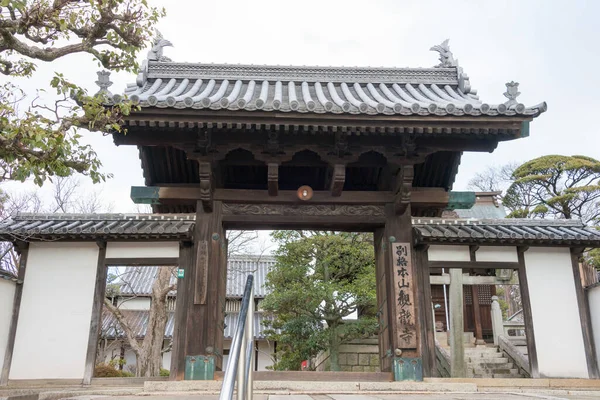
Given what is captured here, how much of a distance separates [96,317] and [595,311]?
25.2ft

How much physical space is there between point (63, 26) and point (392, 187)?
16.7 ft

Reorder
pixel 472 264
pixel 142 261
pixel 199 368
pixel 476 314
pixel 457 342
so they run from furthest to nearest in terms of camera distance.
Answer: pixel 476 314 → pixel 457 342 → pixel 472 264 → pixel 142 261 → pixel 199 368

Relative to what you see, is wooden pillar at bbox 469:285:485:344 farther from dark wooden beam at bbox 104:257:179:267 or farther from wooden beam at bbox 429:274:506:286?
dark wooden beam at bbox 104:257:179:267

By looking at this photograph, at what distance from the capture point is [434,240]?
24.1 feet

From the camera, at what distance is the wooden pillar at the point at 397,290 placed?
6.97 m

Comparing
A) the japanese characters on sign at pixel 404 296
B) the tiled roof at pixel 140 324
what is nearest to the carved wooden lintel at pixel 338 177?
the japanese characters on sign at pixel 404 296

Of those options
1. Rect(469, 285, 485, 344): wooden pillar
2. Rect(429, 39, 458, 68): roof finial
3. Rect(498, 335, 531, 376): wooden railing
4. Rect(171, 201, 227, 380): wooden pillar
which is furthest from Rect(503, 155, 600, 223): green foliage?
Rect(171, 201, 227, 380): wooden pillar

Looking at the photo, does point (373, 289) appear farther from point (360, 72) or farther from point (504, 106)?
point (504, 106)

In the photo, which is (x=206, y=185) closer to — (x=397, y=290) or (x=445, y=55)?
(x=397, y=290)

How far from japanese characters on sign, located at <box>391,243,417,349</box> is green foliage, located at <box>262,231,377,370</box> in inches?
264

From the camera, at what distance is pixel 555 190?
85.8 feet

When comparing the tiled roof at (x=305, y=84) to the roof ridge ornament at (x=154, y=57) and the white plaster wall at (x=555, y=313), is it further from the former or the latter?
the white plaster wall at (x=555, y=313)

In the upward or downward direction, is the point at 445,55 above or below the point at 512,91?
above

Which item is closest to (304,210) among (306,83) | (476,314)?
(306,83)
